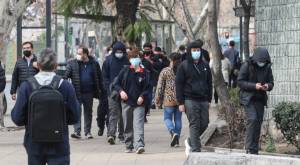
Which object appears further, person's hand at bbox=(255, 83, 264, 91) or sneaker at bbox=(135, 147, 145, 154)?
sneaker at bbox=(135, 147, 145, 154)

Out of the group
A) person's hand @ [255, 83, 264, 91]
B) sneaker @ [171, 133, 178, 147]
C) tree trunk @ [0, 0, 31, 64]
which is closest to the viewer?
person's hand @ [255, 83, 264, 91]

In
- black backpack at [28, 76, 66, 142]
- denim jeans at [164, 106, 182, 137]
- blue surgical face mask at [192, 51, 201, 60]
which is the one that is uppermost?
blue surgical face mask at [192, 51, 201, 60]

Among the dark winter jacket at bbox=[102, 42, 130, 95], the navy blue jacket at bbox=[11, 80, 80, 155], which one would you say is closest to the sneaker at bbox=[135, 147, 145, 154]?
the dark winter jacket at bbox=[102, 42, 130, 95]

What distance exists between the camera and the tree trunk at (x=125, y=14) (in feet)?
72.8

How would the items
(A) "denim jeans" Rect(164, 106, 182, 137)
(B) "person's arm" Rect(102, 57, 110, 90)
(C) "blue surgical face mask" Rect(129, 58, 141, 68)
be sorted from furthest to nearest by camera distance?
1. (B) "person's arm" Rect(102, 57, 110, 90)
2. (A) "denim jeans" Rect(164, 106, 182, 137)
3. (C) "blue surgical face mask" Rect(129, 58, 141, 68)

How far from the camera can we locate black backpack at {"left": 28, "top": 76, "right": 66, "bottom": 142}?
832 cm

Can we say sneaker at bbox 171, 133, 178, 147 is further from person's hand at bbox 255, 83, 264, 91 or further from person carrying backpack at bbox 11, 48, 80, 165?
person carrying backpack at bbox 11, 48, 80, 165

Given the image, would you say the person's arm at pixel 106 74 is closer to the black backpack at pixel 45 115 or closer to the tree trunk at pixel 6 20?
the tree trunk at pixel 6 20

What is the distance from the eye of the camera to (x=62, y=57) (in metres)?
45.1

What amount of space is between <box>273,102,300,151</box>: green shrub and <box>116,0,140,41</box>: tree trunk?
389 inches

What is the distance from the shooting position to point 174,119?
15.8 metres

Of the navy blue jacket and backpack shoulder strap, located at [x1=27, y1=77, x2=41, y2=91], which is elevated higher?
backpack shoulder strap, located at [x1=27, y1=77, x2=41, y2=91]

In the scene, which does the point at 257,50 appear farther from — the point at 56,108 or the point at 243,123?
the point at 56,108

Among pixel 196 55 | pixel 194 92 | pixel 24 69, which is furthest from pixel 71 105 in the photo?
pixel 24 69
